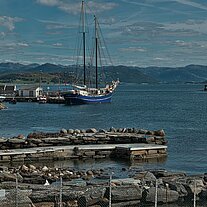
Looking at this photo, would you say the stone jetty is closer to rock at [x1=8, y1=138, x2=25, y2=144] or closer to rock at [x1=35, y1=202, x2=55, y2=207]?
rock at [x1=8, y1=138, x2=25, y2=144]

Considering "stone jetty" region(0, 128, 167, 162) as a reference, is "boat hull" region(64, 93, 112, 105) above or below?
below

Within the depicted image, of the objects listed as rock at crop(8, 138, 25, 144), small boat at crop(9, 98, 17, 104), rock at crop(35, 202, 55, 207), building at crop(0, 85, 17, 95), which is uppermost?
rock at crop(35, 202, 55, 207)

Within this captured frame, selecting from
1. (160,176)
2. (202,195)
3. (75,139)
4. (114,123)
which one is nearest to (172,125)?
(114,123)

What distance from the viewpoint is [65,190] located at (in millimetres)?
19094

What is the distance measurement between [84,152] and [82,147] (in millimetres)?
707

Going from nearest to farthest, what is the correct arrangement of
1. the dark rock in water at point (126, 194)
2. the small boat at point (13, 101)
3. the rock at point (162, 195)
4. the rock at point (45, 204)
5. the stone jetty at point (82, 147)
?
the rock at point (45, 204) → the dark rock in water at point (126, 194) → the rock at point (162, 195) → the stone jetty at point (82, 147) → the small boat at point (13, 101)

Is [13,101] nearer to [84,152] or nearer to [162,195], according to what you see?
[84,152]

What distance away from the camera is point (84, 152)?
1404 inches

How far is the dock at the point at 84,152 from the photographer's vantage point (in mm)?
33781

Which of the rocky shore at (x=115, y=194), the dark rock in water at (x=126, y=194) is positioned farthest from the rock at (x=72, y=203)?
the dark rock in water at (x=126, y=194)

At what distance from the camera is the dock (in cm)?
3378

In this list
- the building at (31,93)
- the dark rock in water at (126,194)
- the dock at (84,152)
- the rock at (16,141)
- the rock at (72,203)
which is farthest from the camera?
the building at (31,93)

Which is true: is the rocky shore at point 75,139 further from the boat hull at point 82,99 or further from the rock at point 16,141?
the boat hull at point 82,99

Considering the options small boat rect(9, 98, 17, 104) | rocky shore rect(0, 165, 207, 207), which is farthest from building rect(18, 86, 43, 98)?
rocky shore rect(0, 165, 207, 207)
